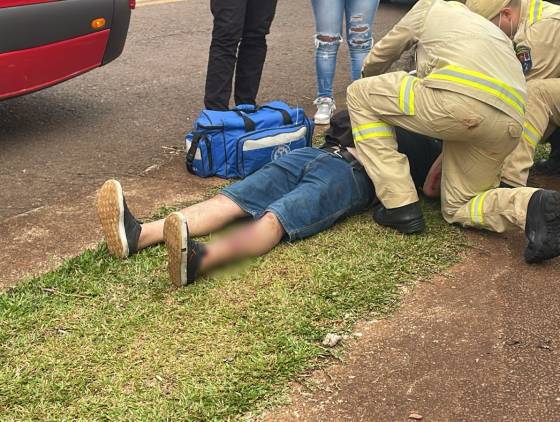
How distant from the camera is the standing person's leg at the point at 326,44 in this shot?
5078 mm

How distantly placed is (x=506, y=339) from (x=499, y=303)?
0.27 metres

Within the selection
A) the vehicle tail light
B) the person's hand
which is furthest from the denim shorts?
the vehicle tail light

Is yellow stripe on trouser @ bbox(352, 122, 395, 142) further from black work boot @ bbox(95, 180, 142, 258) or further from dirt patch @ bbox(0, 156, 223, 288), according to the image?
black work boot @ bbox(95, 180, 142, 258)

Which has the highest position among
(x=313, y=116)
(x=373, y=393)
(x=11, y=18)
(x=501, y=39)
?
(x=501, y=39)

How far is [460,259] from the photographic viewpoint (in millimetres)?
3463

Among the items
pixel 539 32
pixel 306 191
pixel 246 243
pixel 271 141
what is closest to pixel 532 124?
pixel 539 32

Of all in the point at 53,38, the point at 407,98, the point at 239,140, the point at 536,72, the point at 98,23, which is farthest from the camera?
the point at 98,23

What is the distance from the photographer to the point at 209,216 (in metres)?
3.57

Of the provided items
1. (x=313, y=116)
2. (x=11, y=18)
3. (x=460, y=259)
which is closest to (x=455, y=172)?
(x=460, y=259)

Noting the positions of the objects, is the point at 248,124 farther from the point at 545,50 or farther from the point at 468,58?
the point at 545,50

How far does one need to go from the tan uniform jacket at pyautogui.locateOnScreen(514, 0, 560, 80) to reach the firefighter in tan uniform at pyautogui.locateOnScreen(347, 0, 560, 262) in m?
0.11

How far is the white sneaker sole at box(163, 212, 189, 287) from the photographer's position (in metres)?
3.00

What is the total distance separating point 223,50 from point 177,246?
1.91m

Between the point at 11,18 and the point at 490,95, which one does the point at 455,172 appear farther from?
the point at 11,18
